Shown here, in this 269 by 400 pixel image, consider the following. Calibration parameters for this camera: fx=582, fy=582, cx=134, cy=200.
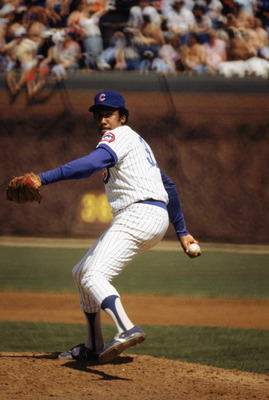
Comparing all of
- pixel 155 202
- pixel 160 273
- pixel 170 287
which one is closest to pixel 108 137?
pixel 155 202

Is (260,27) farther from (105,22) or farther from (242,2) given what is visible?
(105,22)

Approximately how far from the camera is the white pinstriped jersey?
3.09 metres

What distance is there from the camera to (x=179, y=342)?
15.6ft

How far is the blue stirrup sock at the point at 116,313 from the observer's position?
2900 mm

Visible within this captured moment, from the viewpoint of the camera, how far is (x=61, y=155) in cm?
1186

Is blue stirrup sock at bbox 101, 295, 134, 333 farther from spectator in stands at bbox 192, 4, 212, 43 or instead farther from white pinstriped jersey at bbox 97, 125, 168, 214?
spectator in stands at bbox 192, 4, 212, 43

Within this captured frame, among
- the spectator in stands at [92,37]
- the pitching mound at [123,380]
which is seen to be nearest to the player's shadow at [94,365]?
the pitching mound at [123,380]

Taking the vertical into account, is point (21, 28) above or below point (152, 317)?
above

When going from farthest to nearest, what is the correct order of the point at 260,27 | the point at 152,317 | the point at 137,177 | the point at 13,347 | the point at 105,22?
the point at 105,22 → the point at 260,27 → the point at 152,317 → the point at 13,347 → the point at 137,177

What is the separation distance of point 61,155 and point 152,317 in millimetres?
6737

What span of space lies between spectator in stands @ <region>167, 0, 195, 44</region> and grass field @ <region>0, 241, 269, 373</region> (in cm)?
418

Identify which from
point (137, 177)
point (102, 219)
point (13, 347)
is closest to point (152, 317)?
point (13, 347)

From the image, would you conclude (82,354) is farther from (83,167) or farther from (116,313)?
(83,167)

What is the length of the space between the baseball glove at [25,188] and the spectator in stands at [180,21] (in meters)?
8.73
